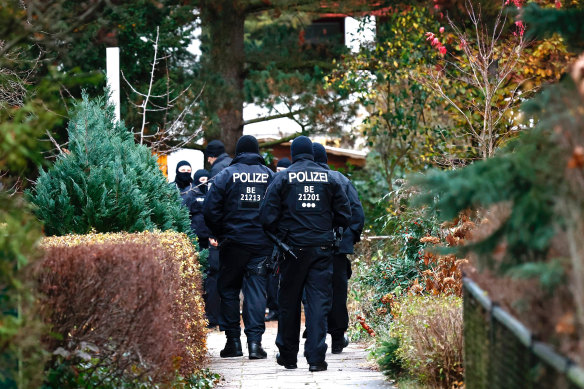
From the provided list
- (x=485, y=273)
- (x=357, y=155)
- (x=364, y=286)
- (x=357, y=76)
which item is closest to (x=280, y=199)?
(x=364, y=286)

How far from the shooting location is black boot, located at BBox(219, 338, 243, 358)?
10398 mm

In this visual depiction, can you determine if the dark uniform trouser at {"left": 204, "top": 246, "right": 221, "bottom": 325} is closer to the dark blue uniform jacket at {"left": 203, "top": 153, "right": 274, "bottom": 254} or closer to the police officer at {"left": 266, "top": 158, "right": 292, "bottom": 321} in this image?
the police officer at {"left": 266, "top": 158, "right": 292, "bottom": 321}

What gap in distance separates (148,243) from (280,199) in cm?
271

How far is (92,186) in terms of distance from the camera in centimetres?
845

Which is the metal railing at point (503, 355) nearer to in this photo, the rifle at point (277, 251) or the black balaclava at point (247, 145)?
the rifle at point (277, 251)

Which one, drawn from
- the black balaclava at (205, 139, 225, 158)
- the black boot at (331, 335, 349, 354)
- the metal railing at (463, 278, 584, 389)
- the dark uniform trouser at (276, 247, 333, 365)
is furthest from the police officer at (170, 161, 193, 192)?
the metal railing at (463, 278, 584, 389)

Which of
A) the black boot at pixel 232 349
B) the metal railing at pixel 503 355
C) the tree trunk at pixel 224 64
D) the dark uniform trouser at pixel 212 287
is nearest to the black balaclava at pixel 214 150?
the dark uniform trouser at pixel 212 287

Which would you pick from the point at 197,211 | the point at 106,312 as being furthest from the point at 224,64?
the point at 106,312

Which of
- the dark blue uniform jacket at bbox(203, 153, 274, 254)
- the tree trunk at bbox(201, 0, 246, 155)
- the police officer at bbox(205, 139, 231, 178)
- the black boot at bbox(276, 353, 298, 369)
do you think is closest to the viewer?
the black boot at bbox(276, 353, 298, 369)

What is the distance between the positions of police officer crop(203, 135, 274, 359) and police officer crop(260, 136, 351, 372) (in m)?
1.12

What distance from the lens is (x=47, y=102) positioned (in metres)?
4.28

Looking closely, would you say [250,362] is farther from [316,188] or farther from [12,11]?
[12,11]

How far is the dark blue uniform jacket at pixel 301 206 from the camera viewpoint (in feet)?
29.3

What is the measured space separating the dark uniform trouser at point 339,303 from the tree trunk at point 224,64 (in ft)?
30.4
